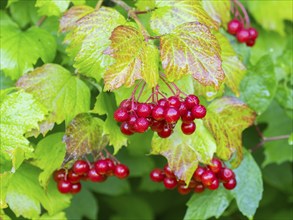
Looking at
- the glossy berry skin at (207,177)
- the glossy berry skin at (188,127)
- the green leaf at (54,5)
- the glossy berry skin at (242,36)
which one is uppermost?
the green leaf at (54,5)

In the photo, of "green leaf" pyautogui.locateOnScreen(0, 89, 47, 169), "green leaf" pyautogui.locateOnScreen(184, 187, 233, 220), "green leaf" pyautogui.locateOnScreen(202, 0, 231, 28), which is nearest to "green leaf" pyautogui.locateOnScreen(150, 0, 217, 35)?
"green leaf" pyautogui.locateOnScreen(202, 0, 231, 28)

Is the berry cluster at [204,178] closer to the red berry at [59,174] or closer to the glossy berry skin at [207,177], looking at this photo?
the glossy berry skin at [207,177]

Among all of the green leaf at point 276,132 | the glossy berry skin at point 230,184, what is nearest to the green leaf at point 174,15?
the glossy berry skin at point 230,184

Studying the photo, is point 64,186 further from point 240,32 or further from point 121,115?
point 240,32

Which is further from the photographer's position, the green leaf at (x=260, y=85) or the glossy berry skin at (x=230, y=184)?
the green leaf at (x=260, y=85)

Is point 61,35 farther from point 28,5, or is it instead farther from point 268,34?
point 268,34

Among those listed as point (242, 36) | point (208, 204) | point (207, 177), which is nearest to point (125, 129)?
point (207, 177)

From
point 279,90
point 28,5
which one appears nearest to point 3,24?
point 28,5

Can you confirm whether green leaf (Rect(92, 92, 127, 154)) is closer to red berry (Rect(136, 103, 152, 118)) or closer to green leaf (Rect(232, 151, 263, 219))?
red berry (Rect(136, 103, 152, 118))
